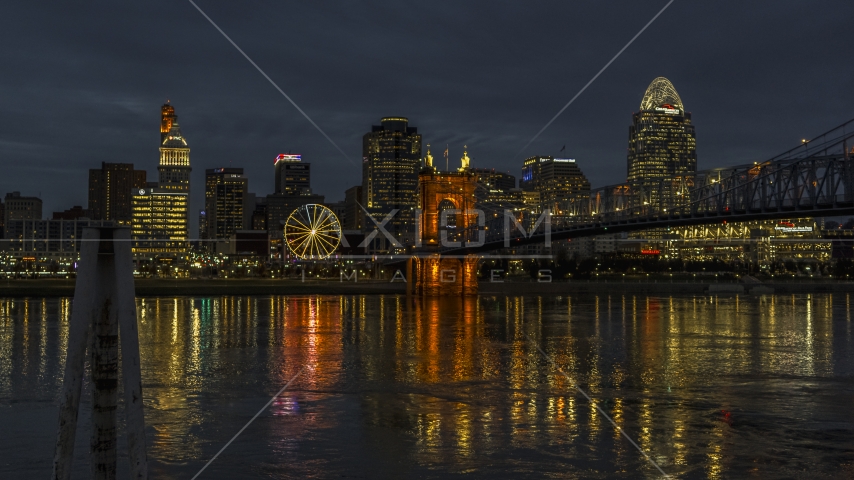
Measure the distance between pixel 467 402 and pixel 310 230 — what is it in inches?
2981

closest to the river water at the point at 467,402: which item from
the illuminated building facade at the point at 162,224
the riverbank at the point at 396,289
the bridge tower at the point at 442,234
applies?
the riverbank at the point at 396,289

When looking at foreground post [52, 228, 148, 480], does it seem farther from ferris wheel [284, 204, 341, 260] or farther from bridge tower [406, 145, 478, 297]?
ferris wheel [284, 204, 341, 260]

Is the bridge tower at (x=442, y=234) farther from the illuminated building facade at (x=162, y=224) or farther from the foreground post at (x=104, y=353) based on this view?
the illuminated building facade at (x=162, y=224)

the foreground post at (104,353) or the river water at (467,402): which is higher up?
the foreground post at (104,353)

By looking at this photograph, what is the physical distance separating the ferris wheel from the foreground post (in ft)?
272

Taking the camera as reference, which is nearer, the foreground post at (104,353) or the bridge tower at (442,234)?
the foreground post at (104,353)

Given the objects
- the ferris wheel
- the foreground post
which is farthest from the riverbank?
the foreground post

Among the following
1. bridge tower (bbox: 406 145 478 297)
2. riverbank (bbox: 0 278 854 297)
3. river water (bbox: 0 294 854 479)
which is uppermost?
bridge tower (bbox: 406 145 478 297)

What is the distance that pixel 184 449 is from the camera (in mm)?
13242

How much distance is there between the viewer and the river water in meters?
12.5

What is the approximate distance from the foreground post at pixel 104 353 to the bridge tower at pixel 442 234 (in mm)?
63128

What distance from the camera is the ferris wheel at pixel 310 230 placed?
91.8 metres

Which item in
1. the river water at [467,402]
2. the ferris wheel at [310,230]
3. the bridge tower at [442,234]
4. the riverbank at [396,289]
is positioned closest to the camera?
the river water at [467,402]

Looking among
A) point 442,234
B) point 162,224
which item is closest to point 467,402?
point 442,234
